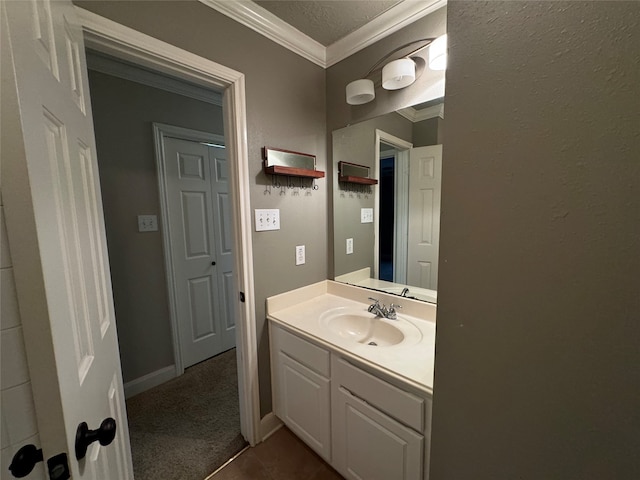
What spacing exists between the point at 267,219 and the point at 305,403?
1033 millimetres

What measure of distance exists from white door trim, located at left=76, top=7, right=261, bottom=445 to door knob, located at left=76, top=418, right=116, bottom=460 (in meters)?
0.86

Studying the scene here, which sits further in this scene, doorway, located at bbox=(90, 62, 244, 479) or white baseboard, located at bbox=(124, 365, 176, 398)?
white baseboard, located at bbox=(124, 365, 176, 398)

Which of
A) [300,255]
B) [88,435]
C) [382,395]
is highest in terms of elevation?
[300,255]

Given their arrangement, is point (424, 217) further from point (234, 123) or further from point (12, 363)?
point (12, 363)

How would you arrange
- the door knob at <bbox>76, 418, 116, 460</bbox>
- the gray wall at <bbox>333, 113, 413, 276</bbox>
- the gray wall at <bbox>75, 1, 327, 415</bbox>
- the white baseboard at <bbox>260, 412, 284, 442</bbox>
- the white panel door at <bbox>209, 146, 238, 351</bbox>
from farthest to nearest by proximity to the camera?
the white panel door at <bbox>209, 146, 238, 351</bbox> < the gray wall at <bbox>333, 113, 413, 276</bbox> < the white baseboard at <bbox>260, 412, 284, 442</bbox> < the gray wall at <bbox>75, 1, 327, 415</bbox> < the door knob at <bbox>76, 418, 116, 460</bbox>

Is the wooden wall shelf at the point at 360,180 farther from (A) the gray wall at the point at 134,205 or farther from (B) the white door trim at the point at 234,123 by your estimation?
(A) the gray wall at the point at 134,205

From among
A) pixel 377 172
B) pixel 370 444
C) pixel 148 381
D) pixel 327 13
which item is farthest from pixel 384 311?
pixel 148 381

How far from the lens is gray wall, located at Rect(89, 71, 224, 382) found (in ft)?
5.78

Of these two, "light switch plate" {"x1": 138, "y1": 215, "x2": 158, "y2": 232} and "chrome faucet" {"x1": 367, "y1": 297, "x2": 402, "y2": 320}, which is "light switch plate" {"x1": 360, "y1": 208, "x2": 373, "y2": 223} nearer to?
"chrome faucet" {"x1": 367, "y1": 297, "x2": 402, "y2": 320}

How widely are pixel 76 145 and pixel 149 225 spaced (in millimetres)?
1413

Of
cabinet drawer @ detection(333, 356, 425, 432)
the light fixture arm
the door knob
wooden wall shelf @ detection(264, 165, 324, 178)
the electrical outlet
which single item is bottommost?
cabinet drawer @ detection(333, 356, 425, 432)

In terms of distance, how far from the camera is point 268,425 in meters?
1.59

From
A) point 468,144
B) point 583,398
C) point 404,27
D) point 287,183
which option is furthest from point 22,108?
point 404,27

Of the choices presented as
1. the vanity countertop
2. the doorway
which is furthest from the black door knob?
the doorway
